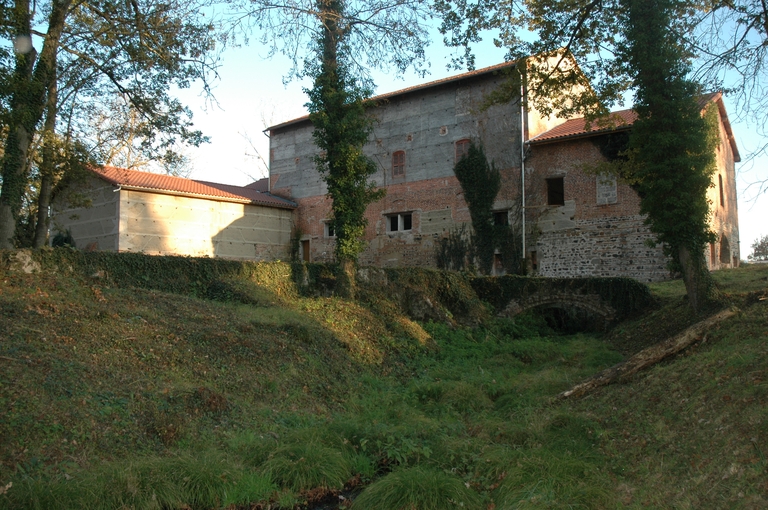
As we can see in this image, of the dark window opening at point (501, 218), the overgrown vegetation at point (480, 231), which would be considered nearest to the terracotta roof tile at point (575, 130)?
the overgrown vegetation at point (480, 231)

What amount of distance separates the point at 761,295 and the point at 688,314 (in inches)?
71.1

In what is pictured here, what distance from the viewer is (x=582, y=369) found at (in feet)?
42.1

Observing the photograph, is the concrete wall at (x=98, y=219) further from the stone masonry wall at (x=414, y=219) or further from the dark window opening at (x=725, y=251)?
the dark window opening at (x=725, y=251)

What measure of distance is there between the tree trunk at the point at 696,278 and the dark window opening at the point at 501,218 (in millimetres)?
12405

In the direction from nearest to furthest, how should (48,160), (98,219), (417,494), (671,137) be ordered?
(417,494) < (671,137) < (48,160) < (98,219)

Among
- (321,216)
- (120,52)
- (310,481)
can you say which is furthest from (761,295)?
(321,216)

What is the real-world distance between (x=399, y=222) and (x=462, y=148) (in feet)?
15.5

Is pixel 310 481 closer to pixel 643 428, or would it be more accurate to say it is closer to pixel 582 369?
pixel 643 428

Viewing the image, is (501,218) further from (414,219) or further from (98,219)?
(98,219)

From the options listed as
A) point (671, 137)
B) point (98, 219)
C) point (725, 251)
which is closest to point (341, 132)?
point (671, 137)

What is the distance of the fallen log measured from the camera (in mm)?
10180

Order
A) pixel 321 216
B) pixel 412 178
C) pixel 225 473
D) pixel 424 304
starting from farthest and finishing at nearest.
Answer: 1. pixel 321 216
2. pixel 412 178
3. pixel 424 304
4. pixel 225 473

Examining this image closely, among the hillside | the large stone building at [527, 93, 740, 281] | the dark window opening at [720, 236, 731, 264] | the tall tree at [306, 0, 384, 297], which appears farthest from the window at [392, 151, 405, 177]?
the hillside

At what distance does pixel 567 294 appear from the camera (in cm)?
1928
